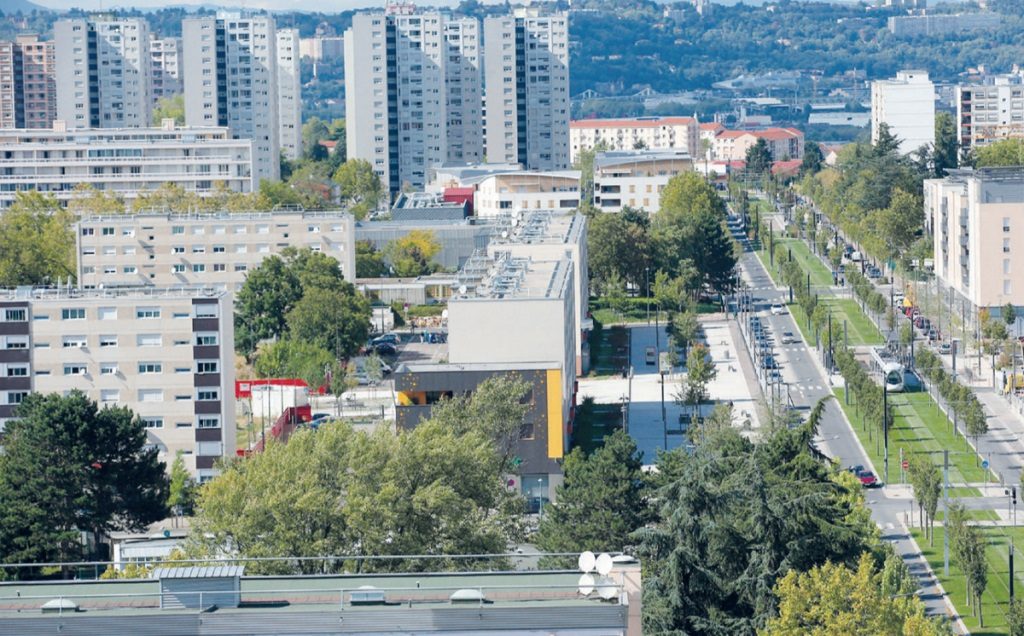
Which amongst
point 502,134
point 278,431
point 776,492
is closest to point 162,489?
point 278,431

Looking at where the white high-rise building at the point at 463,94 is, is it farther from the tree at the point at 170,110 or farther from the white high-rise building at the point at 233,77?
the tree at the point at 170,110

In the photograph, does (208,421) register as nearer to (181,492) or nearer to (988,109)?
(181,492)

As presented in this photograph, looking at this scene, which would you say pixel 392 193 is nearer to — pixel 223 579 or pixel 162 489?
pixel 162 489

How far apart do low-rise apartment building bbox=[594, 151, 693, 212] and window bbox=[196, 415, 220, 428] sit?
4735 centimetres

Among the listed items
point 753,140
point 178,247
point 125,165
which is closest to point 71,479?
point 178,247

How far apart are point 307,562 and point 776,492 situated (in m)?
5.73

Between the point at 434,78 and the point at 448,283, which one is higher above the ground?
the point at 434,78

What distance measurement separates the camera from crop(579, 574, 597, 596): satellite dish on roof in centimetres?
1678

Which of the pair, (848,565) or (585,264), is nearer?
(848,565)

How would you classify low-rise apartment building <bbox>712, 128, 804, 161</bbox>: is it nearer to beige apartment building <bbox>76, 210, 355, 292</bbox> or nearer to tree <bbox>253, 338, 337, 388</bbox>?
beige apartment building <bbox>76, 210, 355, 292</bbox>

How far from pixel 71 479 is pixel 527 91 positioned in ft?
247

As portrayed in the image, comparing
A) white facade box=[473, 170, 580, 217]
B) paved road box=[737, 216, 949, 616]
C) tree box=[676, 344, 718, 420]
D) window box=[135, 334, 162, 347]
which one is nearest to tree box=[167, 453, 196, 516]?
window box=[135, 334, 162, 347]

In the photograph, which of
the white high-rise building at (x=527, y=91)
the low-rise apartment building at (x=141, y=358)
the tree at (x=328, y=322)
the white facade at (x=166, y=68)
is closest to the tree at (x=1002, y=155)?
the white high-rise building at (x=527, y=91)

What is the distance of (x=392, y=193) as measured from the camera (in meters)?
102
